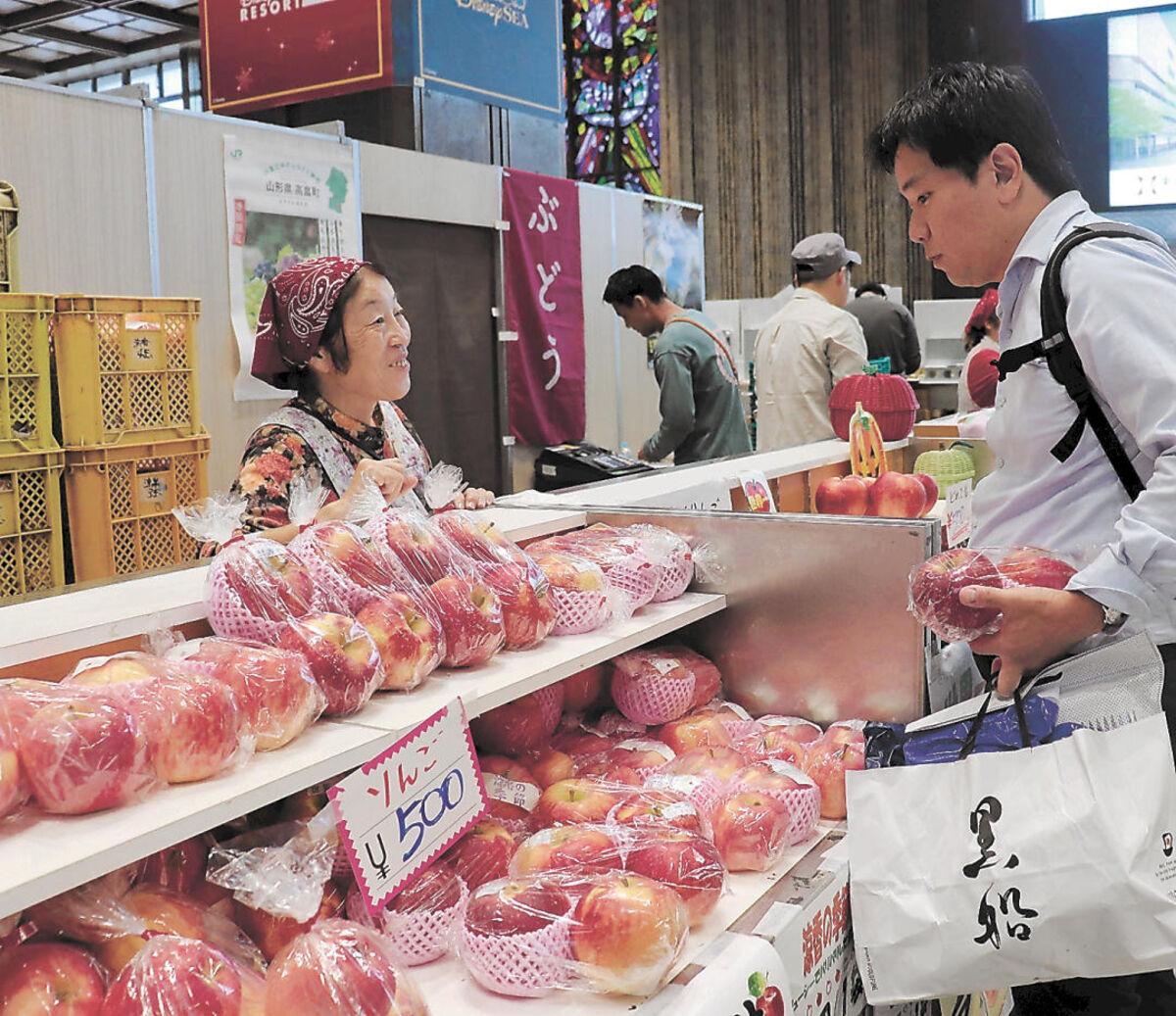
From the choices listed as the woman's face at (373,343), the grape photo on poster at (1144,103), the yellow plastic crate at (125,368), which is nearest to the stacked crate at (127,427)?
the yellow plastic crate at (125,368)

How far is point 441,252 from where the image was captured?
5.71 meters

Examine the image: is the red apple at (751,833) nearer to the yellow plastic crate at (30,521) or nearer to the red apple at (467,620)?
the red apple at (467,620)

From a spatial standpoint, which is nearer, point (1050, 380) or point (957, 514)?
point (1050, 380)

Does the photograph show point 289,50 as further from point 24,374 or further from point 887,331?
point 887,331

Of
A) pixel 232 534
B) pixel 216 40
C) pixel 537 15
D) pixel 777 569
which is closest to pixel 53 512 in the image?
pixel 232 534

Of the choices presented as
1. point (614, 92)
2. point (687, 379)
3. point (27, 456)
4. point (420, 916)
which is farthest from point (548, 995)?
point (614, 92)

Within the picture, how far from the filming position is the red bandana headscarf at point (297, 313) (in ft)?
7.81

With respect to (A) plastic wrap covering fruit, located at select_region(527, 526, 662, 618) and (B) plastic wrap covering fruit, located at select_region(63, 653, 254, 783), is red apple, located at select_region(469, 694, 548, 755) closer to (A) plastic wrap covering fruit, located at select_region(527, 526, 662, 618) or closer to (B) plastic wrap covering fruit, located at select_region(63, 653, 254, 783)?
(A) plastic wrap covering fruit, located at select_region(527, 526, 662, 618)

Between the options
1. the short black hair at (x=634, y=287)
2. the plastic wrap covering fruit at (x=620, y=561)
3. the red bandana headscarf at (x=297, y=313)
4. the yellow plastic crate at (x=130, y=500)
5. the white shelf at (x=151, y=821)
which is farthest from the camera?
the short black hair at (x=634, y=287)

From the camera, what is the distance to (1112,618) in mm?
1464

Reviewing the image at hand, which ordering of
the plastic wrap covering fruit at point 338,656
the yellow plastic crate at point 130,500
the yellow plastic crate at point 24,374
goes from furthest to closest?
the yellow plastic crate at point 130,500 → the yellow plastic crate at point 24,374 → the plastic wrap covering fruit at point 338,656

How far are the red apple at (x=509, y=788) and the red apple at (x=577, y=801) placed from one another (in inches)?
1.1

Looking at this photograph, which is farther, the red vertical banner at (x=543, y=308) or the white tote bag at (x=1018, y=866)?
the red vertical banner at (x=543, y=308)

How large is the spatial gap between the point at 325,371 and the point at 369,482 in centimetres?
66
